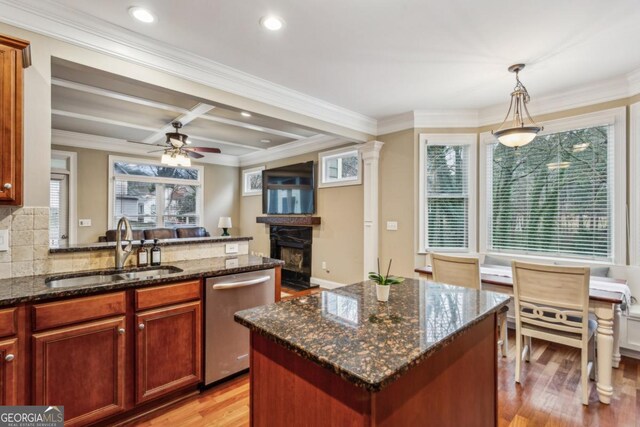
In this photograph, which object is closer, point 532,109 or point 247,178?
point 532,109

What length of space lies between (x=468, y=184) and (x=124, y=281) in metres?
4.01

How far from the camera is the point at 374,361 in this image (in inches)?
Answer: 35.6

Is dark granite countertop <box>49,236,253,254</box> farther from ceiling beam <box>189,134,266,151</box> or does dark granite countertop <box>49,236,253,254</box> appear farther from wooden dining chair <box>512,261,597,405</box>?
ceiling beam <box>189,134,266,151</box>

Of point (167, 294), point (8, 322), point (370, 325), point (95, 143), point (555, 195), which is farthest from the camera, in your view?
point (95, 143)

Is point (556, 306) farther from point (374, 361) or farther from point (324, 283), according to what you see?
point (324, 283)

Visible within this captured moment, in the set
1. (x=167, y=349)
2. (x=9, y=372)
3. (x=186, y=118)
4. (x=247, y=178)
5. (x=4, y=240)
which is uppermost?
(x=186, y=118)

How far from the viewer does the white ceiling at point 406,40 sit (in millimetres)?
2074

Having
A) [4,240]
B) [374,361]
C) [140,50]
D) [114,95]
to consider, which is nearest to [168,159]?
[114,95]

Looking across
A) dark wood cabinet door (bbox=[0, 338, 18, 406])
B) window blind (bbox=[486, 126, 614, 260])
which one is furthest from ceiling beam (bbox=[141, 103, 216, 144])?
window blind (bbox=[486, 126, 614, 260])

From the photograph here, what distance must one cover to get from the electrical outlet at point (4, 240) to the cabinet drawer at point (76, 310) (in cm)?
58

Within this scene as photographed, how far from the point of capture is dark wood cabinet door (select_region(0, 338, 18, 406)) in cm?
149

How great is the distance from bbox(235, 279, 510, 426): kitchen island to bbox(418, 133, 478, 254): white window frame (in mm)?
2554

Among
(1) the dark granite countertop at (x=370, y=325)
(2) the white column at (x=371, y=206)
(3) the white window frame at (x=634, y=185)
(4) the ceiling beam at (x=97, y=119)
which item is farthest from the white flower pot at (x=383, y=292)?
(4) the ceiling beam at (x=97, y=119)

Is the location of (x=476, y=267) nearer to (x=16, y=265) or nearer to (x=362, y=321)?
(x=362, y=321)
